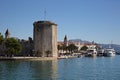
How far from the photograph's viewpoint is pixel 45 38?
86.6 metres

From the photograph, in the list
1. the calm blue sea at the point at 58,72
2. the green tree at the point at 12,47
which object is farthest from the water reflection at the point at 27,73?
the green tree at the point at 12,47

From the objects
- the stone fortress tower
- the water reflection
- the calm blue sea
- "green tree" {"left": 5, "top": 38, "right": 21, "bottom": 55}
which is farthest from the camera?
the stone fortress tower

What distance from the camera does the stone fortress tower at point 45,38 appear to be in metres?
85.8

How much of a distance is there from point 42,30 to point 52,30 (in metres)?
2.70

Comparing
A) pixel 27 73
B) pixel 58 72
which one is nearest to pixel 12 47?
pixel 58 72

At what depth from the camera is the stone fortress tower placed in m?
85.8

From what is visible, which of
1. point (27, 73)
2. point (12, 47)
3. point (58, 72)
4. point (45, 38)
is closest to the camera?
point (27, 73)

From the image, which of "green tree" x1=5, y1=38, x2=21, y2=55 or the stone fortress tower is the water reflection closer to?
"green tree" x1=5, y1=38, x2=21, y2=55

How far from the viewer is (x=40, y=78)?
30906 millimetres

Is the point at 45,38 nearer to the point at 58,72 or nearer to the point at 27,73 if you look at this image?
the point at 58,72

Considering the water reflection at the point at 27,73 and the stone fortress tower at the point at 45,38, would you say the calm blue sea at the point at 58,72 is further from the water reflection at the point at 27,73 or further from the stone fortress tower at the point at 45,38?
the stone fortress tower at the point at 45,38

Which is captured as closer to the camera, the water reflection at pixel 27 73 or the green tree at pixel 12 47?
the water reflection at pixel 27 73

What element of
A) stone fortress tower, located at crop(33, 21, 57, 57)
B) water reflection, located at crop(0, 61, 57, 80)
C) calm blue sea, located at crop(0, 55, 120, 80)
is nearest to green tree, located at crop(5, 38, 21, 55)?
stone fortress tower, located at crop(33, 21, 57, 57)

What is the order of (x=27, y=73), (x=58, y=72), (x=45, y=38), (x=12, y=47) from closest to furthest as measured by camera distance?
(x=27, y=73) → (x=58, y=72) → (x=12, y=47) → (x=45, y=38)
